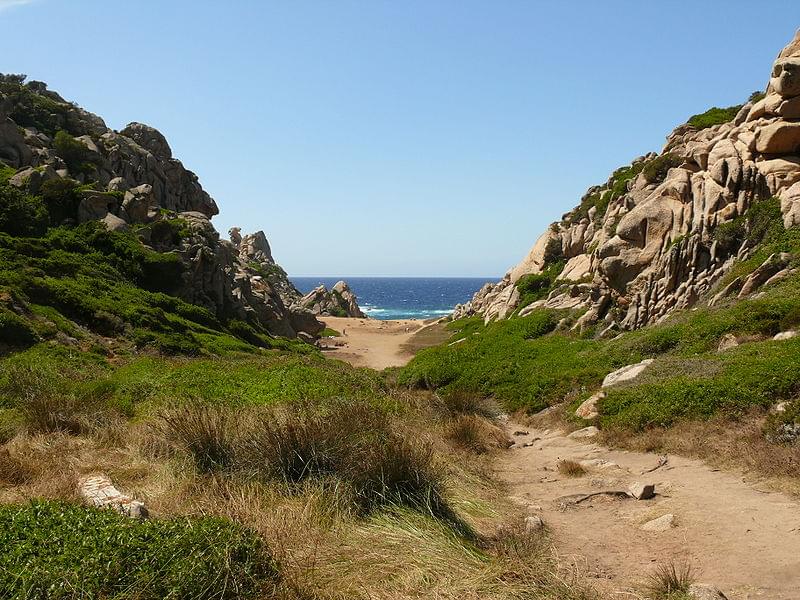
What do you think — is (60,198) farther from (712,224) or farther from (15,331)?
(712,224)

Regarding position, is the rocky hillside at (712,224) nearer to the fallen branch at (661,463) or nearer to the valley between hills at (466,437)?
the valley between hills at (466,437)

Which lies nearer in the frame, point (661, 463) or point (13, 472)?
point (13, 472)

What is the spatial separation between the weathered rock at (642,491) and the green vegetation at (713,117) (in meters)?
33.4

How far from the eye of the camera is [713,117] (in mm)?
37812

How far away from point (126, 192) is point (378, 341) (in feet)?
84.7

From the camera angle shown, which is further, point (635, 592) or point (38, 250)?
point (38, 250)

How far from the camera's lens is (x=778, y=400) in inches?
422

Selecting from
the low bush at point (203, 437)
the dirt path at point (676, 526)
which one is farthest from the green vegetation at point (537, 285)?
the low bush at point (203, 437)

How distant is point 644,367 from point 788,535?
32.0 ft

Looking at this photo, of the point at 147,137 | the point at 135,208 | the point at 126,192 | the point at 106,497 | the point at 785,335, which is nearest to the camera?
the point at 106,497

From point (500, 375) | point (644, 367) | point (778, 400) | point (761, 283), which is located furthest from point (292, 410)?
point (761, 283)

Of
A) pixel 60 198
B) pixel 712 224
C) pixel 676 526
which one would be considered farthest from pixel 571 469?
pixel 60 198

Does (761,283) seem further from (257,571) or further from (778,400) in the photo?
(257,571)

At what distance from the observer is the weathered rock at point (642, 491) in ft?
27.9
